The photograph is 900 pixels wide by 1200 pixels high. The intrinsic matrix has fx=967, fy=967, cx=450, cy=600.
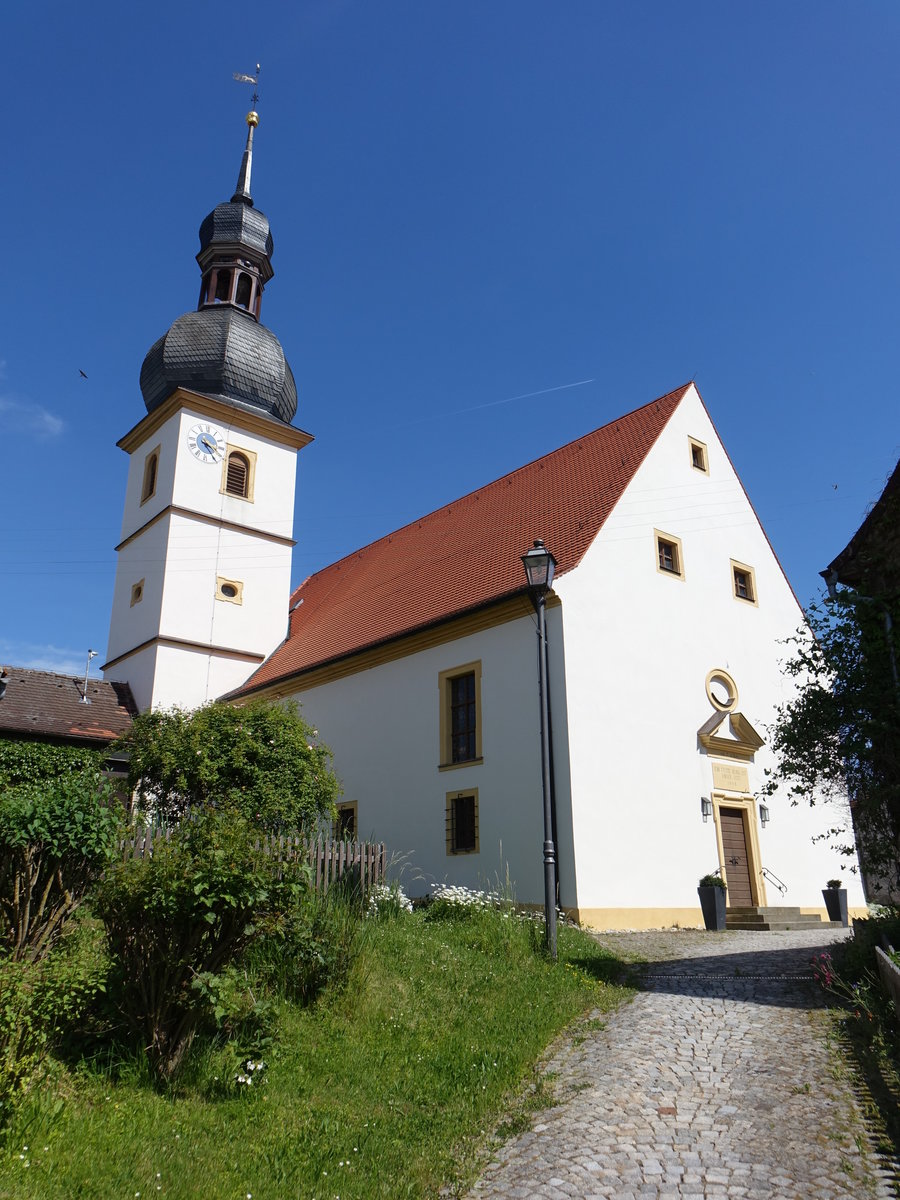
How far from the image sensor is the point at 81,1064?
6051 mm

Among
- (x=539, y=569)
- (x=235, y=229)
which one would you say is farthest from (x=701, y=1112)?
(x=235, y=229)

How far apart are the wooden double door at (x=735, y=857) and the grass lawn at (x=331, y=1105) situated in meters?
9.12

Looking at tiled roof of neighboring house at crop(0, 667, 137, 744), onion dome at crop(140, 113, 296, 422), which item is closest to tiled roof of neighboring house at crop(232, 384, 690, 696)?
tiled roof of neighboring house at crop(0, 667, 137, 744)

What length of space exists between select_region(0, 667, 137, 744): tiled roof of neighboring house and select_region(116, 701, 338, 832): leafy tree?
7.06 m

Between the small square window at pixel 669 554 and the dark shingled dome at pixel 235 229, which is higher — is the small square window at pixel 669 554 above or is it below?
below

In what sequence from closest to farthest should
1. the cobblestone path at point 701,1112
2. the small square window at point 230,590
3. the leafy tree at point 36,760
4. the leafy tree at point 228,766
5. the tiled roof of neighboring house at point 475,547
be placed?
the cobblestone path at point 701,1112, the leafy tree at point 36,760, the leafy tree at point 228,766, the tiled roof of neighboring house at point 475,547, the small square window at point 230,590

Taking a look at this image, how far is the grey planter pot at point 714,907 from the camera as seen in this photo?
51.0 feet

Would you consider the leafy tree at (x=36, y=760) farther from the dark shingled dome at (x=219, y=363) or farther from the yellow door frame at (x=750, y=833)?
the dark shingled dome at (x=219, y=363)

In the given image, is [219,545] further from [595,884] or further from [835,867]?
[835,867]

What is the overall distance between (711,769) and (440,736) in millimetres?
5035

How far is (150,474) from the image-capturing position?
1112 inches

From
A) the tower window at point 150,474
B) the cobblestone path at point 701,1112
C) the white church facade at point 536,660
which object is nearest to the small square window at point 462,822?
the white church facade at point 536,660

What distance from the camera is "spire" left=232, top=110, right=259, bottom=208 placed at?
32.2m

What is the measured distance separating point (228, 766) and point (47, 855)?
8.27m
